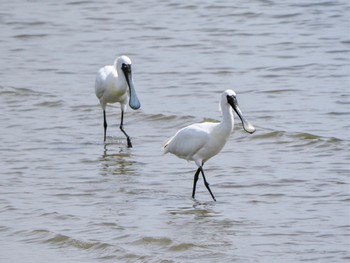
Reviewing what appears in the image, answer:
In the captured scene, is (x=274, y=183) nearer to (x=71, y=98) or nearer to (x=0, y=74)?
(x=71, y=98)

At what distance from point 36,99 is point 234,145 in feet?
14.2

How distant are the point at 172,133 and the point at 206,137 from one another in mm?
3619

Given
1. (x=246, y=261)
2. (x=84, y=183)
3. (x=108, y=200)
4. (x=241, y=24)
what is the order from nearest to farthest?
(x=246, y=261) < (x=108, y=200) < (x=84, y=183) < (x=241, y=24)

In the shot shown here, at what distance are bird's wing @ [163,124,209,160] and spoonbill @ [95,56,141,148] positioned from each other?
3.00 meters

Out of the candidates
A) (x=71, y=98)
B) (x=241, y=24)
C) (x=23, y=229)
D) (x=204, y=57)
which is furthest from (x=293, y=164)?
(x=241, y=24)

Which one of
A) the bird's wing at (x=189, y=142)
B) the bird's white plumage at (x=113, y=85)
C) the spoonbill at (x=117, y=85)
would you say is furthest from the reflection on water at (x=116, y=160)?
the bird's wing at (x=189, y=142)

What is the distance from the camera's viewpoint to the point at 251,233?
9.96m

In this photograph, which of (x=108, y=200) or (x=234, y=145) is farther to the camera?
(x=234, y=145)

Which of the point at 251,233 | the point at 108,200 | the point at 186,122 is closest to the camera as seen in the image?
the point at 251,233

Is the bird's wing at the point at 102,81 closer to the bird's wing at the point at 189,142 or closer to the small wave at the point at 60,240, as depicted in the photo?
the bird's wing at the point at 189,142

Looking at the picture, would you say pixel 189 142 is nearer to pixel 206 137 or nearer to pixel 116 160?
pixel 206 137

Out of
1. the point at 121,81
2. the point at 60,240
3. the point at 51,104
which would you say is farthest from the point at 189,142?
the point at 51,104

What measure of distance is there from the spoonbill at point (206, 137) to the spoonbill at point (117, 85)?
10.2 feet

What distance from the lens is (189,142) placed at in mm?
11547
